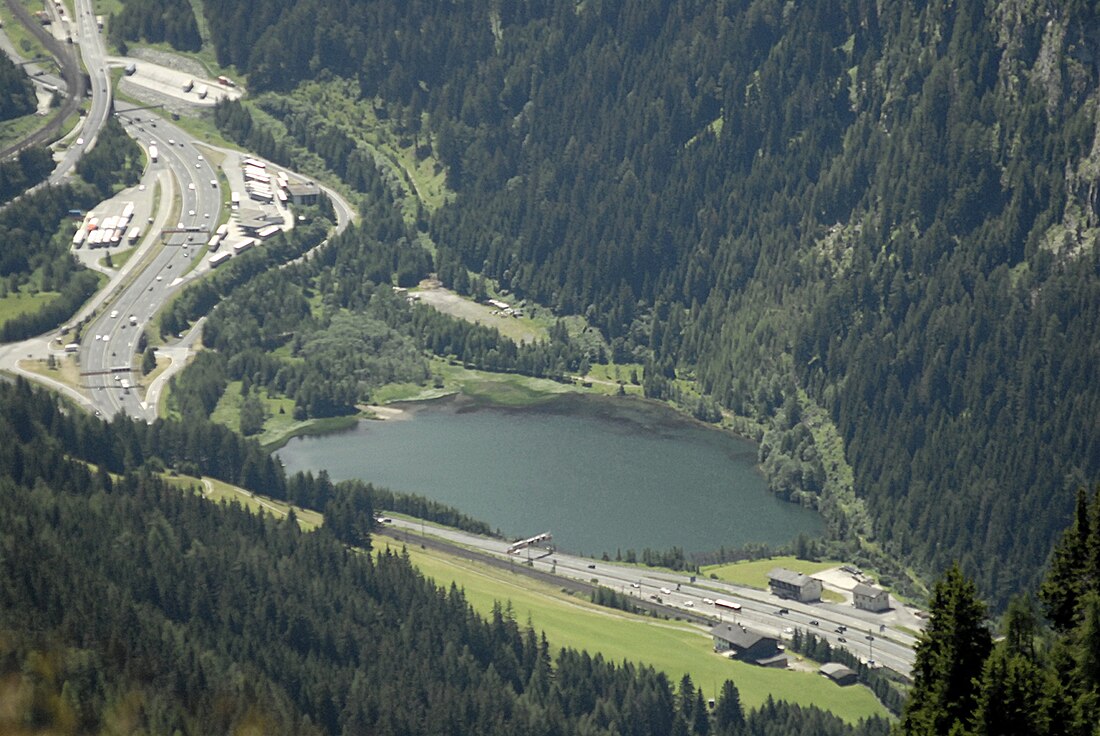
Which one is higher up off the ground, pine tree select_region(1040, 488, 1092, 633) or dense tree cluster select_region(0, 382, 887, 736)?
pine tree select_region(1040, 488, 1092, 633)

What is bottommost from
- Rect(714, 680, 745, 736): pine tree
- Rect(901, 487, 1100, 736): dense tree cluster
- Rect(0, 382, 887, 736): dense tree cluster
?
Rect(714, 680, 745, 736): pine tree

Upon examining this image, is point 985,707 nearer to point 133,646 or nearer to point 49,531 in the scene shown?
point 133,646

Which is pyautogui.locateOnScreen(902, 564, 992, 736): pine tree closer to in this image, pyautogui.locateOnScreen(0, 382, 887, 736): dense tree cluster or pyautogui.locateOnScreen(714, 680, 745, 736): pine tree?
pyautogui.locateOnScreen(0, 382, 887, 736): dense tree cluster


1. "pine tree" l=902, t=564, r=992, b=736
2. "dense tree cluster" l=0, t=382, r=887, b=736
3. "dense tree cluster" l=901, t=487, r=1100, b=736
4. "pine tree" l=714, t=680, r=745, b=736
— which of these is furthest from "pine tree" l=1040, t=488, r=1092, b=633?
"pine tree" l=714, t=680, r=745, b=736

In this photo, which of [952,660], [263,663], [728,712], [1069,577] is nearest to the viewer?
[952,660]

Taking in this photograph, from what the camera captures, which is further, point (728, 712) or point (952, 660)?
point (728, 712)

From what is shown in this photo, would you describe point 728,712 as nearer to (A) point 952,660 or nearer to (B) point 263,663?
(B) point 263,663

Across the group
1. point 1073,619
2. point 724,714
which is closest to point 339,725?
point 724,714

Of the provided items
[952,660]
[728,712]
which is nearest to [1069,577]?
[952,660]
